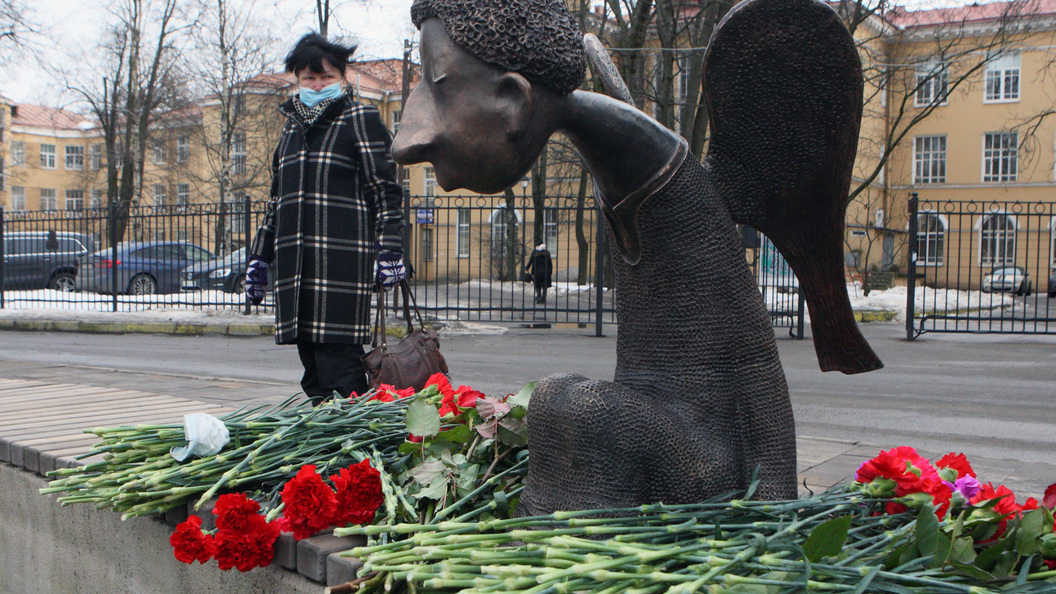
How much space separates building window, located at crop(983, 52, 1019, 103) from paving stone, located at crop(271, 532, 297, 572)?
46188 millimetres

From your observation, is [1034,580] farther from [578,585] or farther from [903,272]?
[903,272]

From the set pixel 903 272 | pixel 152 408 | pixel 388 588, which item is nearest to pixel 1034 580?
pixel 388 588

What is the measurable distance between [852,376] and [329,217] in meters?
6.59

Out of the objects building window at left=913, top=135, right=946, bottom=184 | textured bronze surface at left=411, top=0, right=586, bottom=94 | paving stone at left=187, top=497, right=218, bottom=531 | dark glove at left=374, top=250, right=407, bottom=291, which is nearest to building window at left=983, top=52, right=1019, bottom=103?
building window at left=913, top=135, right=946, bottom=184

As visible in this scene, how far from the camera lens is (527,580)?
5.07ft

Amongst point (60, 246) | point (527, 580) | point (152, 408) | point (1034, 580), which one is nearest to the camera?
point (527, 580)

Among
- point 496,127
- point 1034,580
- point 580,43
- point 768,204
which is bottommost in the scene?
point 1034,580

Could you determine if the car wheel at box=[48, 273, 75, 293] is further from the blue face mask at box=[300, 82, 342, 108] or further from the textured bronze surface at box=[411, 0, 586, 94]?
the textured bronze surface at box=[411, 0, 586, 94]

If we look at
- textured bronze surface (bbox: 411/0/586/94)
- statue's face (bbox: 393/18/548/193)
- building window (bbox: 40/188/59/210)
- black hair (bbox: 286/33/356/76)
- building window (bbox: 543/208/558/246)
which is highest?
building window (bbox: 40/188/59/210)

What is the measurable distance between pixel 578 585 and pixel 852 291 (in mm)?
24517

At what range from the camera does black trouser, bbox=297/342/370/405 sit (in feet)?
12.8

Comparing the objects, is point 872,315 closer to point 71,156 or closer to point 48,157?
point 71,156

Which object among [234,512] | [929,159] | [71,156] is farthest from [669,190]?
[71,156]

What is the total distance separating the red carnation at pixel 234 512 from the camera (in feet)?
6.80
